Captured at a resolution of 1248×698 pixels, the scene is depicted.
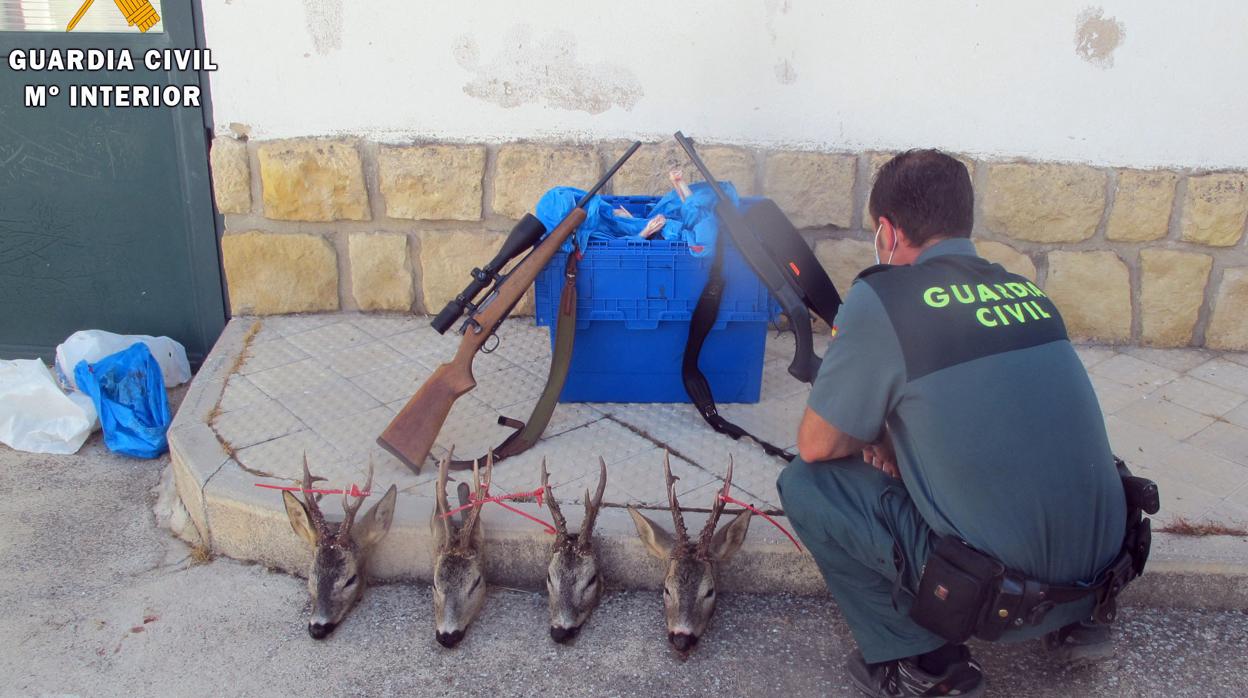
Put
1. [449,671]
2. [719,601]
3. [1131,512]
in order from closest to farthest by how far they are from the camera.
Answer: [1131,512] → [449,671] → [719,601]

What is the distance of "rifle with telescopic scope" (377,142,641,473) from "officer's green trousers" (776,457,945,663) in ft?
4.61

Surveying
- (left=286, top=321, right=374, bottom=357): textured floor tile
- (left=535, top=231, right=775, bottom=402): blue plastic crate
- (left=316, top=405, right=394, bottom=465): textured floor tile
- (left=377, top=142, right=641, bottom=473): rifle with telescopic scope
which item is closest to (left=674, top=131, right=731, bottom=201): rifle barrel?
(left=535, top=231, right=775, bottom=402): blue plastic crate

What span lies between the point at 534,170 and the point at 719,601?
2.37 m

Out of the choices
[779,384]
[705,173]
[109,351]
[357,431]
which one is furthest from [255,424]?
[779,384]

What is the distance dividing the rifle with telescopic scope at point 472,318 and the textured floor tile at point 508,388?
474 millimetres

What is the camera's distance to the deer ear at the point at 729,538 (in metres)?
3.20

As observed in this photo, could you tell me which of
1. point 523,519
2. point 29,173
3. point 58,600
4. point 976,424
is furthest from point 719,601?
point 29,173

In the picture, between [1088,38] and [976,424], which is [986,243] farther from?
[976,424]

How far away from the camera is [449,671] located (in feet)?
9.99

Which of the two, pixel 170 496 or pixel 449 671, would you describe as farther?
pixel 170 496

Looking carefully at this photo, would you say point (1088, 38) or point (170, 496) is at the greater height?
point (1088, 38)

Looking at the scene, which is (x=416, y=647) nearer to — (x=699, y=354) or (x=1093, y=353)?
(x=699, y=354)

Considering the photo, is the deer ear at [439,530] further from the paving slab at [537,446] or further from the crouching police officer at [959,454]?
the crouching police officer at [959,454]

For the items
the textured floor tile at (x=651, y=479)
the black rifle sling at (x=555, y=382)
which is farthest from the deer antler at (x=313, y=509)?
the textured floor tile at (x=651, y=479)
